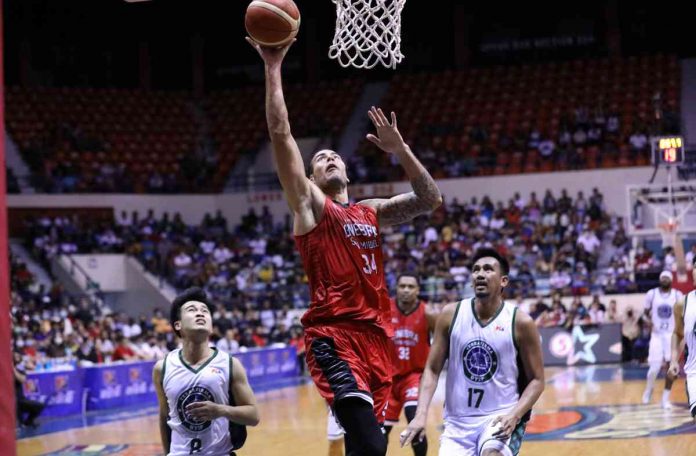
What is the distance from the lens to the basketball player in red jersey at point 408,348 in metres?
9.52

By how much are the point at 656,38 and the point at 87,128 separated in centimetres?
1639

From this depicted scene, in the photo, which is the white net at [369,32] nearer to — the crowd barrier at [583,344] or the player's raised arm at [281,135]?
the player's raised arm at [281,135]

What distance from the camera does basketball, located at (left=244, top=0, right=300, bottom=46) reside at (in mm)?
5238

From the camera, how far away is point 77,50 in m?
34.2

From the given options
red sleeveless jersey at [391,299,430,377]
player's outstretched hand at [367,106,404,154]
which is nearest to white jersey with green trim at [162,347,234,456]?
player's outstretched hand at [367,106,404,154]

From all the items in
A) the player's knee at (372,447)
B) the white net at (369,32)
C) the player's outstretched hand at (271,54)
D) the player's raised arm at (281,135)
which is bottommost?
the player's knee at (372,447)

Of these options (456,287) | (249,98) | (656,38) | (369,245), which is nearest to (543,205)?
(456,287)

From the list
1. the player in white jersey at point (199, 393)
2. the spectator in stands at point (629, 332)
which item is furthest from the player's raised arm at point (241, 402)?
the spectator in stands at point (629, 332)

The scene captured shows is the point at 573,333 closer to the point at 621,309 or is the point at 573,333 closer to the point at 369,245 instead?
the point at 621,309

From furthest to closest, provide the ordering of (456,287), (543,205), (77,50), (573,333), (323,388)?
(77,50), (543,205), (456,287), (573,333), (323,388)

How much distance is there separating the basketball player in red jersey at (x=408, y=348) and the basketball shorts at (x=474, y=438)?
299 centimetres

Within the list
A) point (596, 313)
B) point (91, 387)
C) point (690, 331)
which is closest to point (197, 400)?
point (690, 331)

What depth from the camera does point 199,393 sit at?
20.7 feet

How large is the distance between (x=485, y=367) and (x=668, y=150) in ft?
48.8
